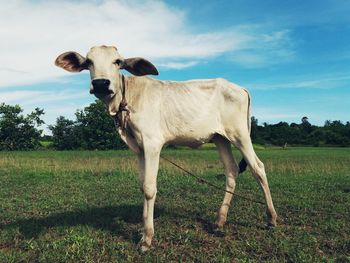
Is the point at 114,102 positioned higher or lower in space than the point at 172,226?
higher

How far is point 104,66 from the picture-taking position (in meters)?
5.60

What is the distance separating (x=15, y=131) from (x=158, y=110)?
244 feet

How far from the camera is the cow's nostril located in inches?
212

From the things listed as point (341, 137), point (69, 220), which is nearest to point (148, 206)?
point (69, 220)

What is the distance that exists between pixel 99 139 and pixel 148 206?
2789 inches

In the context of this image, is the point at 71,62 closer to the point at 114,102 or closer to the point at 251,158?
the point at 114,102

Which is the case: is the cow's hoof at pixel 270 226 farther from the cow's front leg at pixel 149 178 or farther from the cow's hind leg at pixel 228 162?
the cow's front leg at pixel 149 178

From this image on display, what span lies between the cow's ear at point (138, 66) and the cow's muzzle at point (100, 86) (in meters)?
0.69

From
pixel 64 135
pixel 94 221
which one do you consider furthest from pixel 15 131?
pixel 94 221

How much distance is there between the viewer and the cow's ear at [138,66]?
6.07 metres

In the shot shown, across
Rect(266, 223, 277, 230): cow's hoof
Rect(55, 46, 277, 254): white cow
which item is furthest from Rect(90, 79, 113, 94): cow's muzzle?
Rect(266, 223, 277, 230): cow's hoof

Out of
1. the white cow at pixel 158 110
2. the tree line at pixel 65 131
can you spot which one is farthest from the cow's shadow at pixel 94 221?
the tree line at pixel 65 131

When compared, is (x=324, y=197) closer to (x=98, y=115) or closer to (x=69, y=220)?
(x=69, y=220)

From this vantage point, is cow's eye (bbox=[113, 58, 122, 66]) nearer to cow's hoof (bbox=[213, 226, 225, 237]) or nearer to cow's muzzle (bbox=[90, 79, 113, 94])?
cow's muzzle (bbox=[90, 79, 113, 94])
